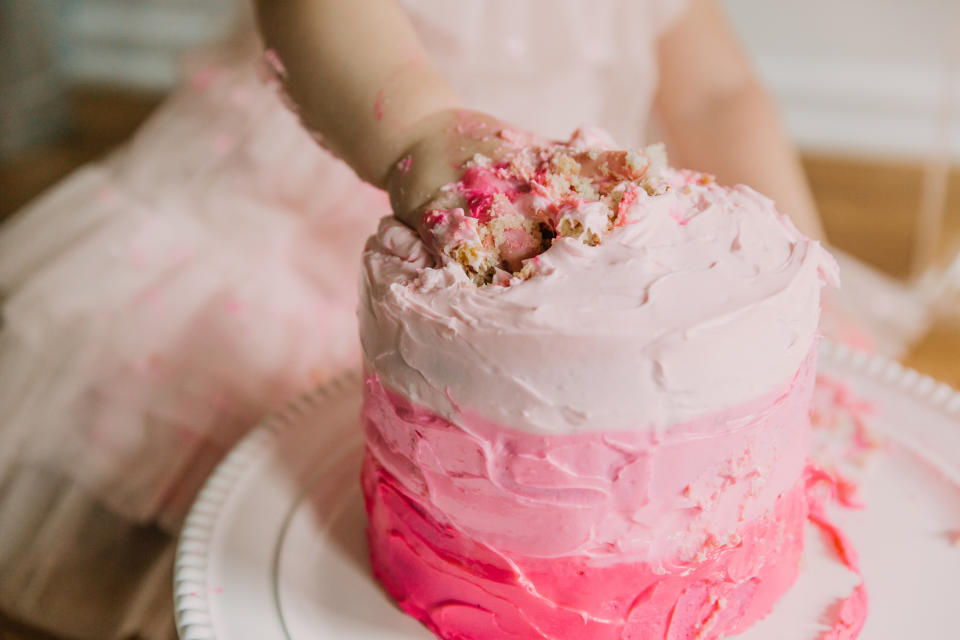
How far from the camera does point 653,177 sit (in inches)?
22.0

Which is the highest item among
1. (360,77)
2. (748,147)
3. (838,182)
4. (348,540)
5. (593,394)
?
(360,77)

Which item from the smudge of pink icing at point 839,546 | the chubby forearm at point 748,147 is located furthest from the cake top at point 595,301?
the chubby forearm at point 748,147

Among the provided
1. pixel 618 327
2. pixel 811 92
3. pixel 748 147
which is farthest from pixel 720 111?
pixel 811 92

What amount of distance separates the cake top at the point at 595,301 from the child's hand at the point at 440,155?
0.06 ft

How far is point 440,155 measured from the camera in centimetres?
60

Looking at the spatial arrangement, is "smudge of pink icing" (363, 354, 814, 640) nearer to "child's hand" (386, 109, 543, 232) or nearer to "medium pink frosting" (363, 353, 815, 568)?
"medium pink frosting" (363, 353, 815, 568)

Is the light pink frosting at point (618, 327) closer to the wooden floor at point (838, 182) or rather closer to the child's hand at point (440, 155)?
the child's hand at point (440, 155)

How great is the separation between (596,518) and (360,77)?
1.07 ft

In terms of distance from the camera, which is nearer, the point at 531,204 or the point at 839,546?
the point at 531,204

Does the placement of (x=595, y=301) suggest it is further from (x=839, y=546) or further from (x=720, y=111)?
(x=720, y=111)

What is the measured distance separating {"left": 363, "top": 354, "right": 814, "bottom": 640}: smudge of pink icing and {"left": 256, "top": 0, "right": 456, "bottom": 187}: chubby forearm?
0.17 m

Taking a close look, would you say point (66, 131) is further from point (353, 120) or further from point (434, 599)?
point (434, 599)

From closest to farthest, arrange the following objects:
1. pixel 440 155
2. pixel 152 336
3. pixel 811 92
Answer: pixel 440 155 < pixel 152 336 < pixel 811 92

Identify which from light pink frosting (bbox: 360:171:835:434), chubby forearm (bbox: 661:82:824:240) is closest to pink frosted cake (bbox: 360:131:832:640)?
light pink frosting (bbox: 360:171:835:434)
